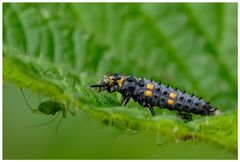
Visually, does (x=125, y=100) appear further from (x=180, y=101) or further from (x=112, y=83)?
(x=180, y=101)

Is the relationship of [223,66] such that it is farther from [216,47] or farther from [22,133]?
[22,133]

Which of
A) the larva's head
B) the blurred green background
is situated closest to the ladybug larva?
the larva's head

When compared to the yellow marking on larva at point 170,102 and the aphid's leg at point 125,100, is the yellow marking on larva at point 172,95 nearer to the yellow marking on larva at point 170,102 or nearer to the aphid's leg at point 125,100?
the yellow marking on larva at point 170,102

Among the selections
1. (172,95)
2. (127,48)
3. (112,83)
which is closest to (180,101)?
(172,95)

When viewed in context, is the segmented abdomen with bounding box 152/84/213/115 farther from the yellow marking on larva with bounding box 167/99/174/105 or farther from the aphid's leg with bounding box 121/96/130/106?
the aphid's leg with bounding box 121/96/130/106

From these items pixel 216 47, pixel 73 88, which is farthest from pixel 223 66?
pixel 73 88
